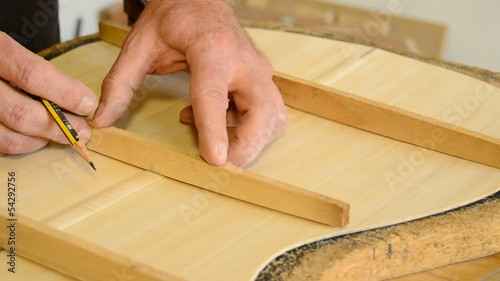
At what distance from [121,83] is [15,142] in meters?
0.31

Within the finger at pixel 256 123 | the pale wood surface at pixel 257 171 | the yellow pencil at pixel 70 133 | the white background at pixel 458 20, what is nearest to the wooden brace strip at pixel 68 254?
the pale wood surface at pixel 257 171

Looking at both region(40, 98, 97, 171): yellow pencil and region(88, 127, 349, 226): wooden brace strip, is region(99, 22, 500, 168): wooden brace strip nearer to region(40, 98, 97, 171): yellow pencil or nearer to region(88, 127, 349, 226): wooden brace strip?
region(88, 127, 349, 226): wooden brace strip

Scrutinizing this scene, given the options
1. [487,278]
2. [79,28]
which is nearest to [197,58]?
[487,278]

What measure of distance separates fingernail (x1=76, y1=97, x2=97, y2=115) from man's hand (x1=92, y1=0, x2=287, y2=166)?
0.14ft

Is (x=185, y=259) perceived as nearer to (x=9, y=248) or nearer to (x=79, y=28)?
(x=9, y=248)

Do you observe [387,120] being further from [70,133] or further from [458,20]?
[458,20]

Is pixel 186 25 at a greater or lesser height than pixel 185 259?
greater

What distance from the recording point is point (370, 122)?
178cm

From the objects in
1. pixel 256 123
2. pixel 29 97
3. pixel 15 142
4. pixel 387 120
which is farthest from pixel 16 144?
pixel 387 120

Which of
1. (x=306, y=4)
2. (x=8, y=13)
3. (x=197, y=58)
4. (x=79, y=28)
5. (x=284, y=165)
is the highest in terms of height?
(x=306, y=4)

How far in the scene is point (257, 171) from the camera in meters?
1.61

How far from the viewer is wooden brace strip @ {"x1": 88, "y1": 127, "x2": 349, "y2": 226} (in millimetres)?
1395

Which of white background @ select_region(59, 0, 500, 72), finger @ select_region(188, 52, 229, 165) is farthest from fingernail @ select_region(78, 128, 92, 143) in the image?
white background @ select_region(59, 0, 500, 72)

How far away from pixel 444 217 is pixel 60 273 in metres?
0.82
